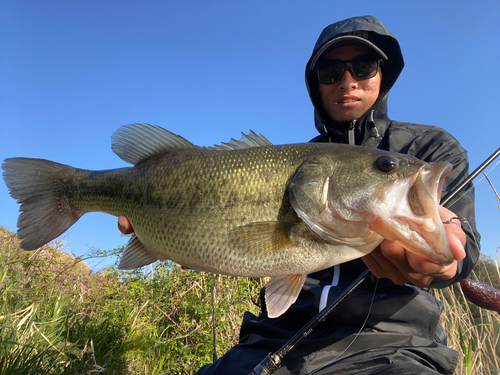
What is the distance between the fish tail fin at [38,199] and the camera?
7.79ft

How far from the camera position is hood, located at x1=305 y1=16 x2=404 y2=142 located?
3.16 metres

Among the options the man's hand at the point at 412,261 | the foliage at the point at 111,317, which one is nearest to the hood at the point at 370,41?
the man's hand at the point at 412,261

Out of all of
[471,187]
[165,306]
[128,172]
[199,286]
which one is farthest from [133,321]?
[471,187]

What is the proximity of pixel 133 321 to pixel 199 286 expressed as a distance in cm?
105

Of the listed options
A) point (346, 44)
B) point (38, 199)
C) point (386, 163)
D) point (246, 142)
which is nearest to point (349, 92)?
point (346, 44)

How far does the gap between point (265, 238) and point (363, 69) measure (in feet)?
7.01

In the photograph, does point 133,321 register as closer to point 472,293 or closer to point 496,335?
point 472,293

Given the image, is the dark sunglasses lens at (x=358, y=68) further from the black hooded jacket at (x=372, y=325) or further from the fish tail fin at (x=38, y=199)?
the fish tail fin at (x=38, y=199)

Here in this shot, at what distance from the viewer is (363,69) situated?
10.1 feet

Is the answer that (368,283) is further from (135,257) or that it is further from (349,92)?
(349,92)

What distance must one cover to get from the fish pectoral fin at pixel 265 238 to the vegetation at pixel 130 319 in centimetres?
192

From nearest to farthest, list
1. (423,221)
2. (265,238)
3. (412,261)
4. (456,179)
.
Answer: (423,221) → (412,261) → (265,238) → (456,179)

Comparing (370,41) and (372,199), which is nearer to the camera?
(372,199)

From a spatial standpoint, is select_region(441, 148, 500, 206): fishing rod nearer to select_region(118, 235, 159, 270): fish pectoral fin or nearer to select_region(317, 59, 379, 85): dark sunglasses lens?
select_region(317, 59, 379, 85): dark sunglasses lens
